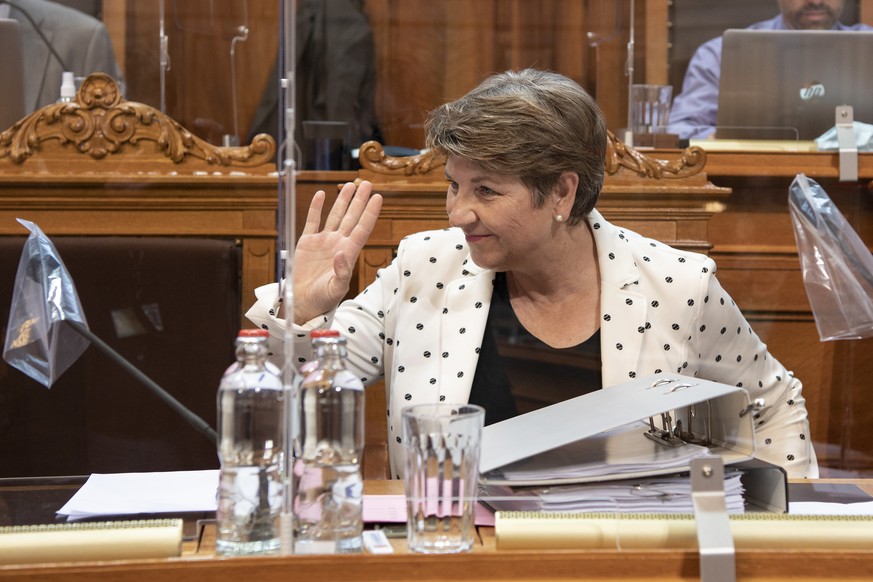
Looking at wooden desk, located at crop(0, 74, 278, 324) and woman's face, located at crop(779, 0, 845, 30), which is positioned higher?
woman's face, located at crop(779, 0, 845, 30)

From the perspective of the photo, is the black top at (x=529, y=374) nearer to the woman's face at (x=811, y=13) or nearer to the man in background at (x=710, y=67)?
the man in background at (x=710, y=67)

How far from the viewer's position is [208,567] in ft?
2.35

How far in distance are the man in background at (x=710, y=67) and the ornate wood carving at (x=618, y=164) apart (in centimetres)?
59

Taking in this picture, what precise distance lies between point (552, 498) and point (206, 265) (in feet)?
4.05

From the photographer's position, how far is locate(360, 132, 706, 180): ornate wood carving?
1.99 metres

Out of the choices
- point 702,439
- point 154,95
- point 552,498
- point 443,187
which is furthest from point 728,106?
point 552,498

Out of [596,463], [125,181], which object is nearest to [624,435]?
[596,463]

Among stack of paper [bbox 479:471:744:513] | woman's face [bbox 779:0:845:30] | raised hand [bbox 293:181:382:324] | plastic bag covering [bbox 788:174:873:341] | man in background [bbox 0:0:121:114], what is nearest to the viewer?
stack of paper [bbox 479:471:744:513]

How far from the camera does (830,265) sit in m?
2.16

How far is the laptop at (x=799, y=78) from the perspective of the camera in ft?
8.04

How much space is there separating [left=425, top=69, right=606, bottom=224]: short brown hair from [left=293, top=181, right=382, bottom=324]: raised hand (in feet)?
0.46

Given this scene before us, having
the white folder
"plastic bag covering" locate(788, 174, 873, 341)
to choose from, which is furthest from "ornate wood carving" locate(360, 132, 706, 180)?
the white folder

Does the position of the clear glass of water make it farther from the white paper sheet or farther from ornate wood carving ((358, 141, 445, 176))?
ornate wood carving ((358, 141, 445, 176))

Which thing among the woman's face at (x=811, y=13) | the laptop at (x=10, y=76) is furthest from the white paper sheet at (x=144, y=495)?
the woman's face at (x=811, y=13)
